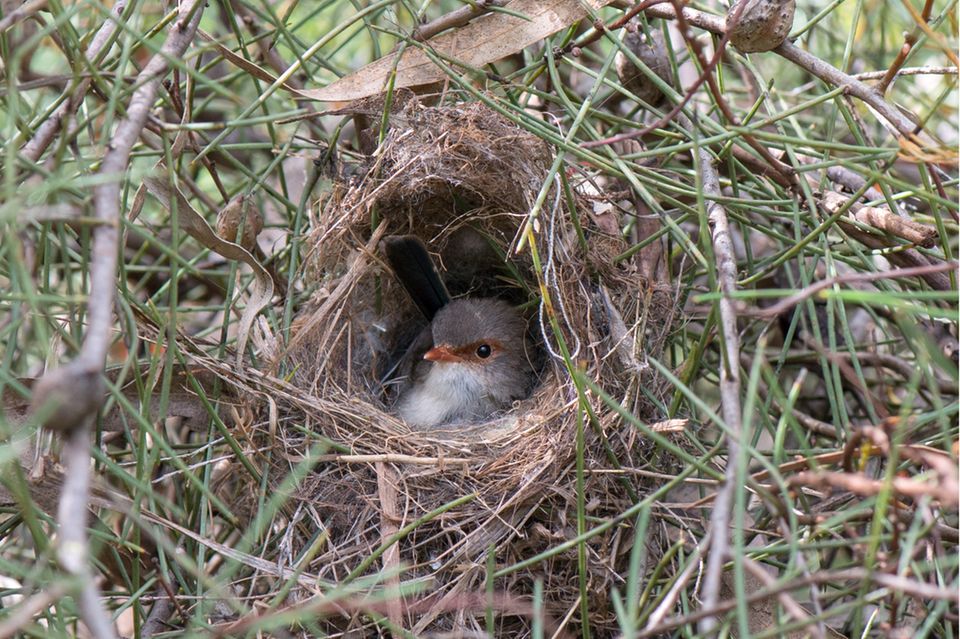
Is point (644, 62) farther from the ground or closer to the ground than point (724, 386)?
farther from the ground

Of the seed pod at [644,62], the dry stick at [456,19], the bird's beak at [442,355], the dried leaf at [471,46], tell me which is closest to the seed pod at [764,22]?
the dried leaf at [471,46]

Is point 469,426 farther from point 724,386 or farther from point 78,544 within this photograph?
point 78,544

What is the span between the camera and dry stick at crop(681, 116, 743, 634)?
1.49 meters

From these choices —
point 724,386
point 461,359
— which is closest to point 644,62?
point 461,359

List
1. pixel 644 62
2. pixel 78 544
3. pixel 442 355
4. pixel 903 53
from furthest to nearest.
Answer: pixel 442 355 < pixel 644 62 < pixel 903 53 < pixel 78 544

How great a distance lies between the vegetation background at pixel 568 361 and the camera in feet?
5.94

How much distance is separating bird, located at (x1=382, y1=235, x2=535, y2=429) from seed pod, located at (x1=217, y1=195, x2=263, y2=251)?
3.07 ft

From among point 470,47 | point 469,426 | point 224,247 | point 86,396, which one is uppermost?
point 470,47

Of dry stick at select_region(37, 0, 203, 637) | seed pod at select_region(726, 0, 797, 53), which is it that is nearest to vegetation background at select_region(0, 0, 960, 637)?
dry stick at select_region(37, 0, 203, 637)

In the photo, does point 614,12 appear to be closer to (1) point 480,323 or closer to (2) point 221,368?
(1) point 480,323

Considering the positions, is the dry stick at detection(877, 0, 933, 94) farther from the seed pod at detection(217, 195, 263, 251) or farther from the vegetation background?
the seed pod at detection(217, 195, 263, 251)

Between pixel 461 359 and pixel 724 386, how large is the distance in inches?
98.0

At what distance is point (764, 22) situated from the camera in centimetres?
247

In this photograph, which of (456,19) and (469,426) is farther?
(469,426)
